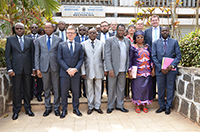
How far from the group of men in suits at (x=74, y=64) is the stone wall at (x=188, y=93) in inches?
9.0

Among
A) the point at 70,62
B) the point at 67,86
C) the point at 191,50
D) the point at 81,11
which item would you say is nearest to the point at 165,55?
the point at 191,50

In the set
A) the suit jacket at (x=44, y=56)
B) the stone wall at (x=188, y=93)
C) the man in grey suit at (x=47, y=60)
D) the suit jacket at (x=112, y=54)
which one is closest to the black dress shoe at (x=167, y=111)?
the stone wall at (x=188, y=93)

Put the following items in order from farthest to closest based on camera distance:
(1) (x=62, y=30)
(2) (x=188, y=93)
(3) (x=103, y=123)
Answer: (1) (x=62, y=30), (2) (x=188, y=93), (3) (x=103, y=123)

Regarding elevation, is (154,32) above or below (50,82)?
above

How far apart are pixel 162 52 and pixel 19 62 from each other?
364 cm

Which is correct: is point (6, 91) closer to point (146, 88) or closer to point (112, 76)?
point (112, 76)

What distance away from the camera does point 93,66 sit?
4.36 metres

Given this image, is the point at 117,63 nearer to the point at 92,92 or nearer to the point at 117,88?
the point at 117,88

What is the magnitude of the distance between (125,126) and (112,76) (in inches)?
50.0

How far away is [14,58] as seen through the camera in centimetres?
412

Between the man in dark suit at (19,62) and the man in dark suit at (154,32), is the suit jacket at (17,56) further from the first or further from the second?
the man in dark suit at (154,32)

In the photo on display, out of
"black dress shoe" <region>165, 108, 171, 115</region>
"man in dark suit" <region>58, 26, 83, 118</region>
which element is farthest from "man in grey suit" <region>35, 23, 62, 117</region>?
"black dress shoe" <region>165, 108, 171, 115</region>

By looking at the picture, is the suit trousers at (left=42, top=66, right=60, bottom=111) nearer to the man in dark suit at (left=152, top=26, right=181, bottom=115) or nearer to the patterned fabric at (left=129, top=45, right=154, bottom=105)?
the patterned fabric at (left=129, top=45, right=154, bottom=105)

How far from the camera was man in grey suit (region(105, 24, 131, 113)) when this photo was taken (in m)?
4.37
